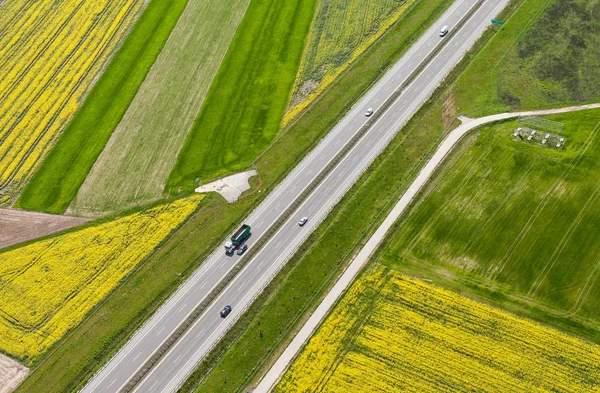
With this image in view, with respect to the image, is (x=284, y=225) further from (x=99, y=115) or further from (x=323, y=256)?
(x=99, y=115)

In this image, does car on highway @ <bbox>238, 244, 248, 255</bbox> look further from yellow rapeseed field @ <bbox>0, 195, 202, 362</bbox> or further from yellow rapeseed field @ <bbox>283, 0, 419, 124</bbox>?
yellow rapeseed field @ <bbox>283, 0, 419, 124</bbox>

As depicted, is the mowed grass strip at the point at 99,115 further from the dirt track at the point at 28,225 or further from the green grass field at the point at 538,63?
the green grass field at the point at 538,63

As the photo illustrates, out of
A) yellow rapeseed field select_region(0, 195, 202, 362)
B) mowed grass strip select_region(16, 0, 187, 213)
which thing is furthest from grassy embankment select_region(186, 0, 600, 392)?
mowed grass strip select_region(16, 0, 187, 213)

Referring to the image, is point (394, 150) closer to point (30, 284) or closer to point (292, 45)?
point (292, 45)

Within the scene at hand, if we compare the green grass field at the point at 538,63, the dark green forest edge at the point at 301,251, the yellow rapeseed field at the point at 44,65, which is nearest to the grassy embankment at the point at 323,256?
the dark green forest edge at the point at 301,251

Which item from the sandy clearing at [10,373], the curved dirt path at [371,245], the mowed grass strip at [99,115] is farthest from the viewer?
the mowed grass strip at [99,115]

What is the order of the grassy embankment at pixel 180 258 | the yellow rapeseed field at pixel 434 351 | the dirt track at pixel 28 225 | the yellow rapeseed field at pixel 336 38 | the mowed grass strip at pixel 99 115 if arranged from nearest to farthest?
the yellow rapeseed field at pixel 434 351, the grassy embankment at pixel 180 258, the dirt track at pixel 28 225, the mowed grass strip at pixel 99 115, the yellow rapeseed field at pixel 336 38
